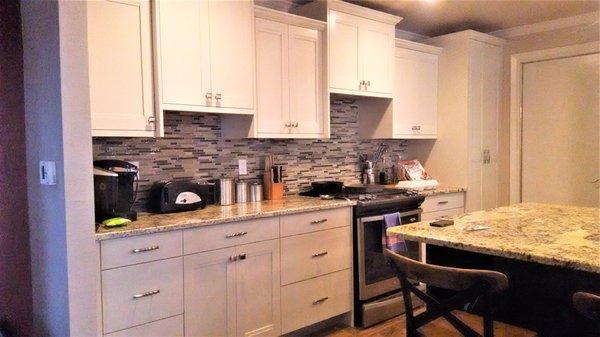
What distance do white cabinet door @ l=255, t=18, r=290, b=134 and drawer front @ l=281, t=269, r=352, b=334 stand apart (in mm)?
1021

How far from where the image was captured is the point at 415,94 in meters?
4.04

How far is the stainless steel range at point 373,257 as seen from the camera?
3008mm

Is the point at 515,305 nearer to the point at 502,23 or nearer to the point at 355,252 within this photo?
the point at 355,252

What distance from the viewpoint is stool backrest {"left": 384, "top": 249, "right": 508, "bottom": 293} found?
4.25 ft

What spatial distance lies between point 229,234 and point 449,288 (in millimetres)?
1326

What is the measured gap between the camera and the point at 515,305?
1.78m

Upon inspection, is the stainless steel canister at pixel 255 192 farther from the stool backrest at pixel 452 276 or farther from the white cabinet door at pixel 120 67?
the stool backrest at pixel 452 276

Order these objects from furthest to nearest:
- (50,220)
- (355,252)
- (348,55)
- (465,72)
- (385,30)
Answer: (465,72)
(385,30)
(348,55)
(355,252)
(50,220)

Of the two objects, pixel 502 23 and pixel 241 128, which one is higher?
pixel 502 23

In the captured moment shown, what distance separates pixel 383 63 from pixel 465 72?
88 centimetres

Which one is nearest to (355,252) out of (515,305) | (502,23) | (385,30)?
(515,305)

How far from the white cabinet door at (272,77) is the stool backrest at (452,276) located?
168 centimetres

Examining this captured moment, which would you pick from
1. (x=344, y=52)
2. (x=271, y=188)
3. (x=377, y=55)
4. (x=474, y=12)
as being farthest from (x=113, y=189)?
(x=474, y=12)

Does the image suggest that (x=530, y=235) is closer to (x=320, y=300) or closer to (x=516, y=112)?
(x=320, y=300)
